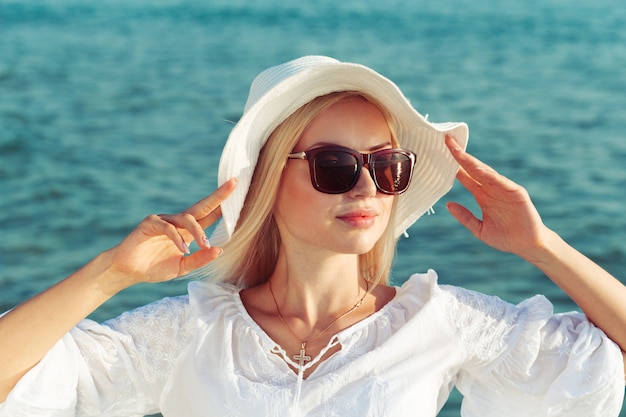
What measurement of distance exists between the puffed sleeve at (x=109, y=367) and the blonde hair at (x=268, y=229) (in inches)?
10.7

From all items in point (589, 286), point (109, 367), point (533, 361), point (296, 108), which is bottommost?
point (109, 367)

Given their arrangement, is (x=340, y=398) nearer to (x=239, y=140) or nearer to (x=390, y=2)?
(x=239, y=140)

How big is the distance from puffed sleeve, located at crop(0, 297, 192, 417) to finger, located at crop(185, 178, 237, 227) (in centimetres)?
39

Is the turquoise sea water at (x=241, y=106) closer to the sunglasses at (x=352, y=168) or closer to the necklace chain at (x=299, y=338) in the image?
the necklace chain at (x=299, y=338)

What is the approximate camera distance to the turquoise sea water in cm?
796

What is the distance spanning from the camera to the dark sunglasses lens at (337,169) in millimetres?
3074

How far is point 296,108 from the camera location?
3197mm

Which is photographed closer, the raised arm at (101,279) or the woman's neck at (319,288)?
the raised arm at (101,279)

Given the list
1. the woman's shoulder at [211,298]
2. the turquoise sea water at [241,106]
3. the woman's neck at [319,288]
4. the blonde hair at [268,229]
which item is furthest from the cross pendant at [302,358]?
the turquoise sea water at [241,106]

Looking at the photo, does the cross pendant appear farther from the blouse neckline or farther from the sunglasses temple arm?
the sunglasses temple arm

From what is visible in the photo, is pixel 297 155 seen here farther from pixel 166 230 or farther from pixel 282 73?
pixel 166 230

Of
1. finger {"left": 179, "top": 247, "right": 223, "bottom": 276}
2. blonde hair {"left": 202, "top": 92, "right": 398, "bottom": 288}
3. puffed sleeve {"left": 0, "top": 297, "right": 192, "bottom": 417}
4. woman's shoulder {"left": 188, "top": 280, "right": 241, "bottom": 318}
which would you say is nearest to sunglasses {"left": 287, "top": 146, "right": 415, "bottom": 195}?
blonde hair {"left": 202, "top": 92, "right": 398, "bottom": 288}

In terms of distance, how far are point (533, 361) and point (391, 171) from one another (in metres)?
0.70

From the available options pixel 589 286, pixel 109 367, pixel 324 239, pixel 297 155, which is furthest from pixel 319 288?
pixel 589 286
